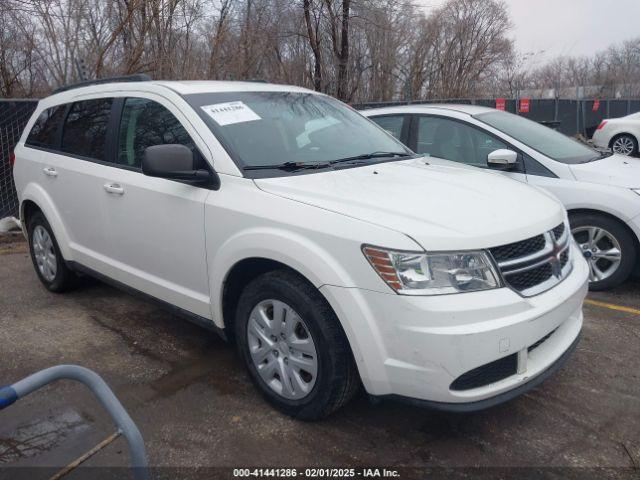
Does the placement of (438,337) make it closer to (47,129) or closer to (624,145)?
(47,129)

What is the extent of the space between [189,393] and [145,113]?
1856 mm

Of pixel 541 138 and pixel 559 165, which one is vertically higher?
pixel 541 138

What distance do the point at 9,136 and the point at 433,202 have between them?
6467 millimetres

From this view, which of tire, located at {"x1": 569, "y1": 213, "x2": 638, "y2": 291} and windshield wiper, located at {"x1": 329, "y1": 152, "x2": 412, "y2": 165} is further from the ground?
windshield wiper, located at {"x1": 329, "y1": 152, "x2": 412, "y2": 165}

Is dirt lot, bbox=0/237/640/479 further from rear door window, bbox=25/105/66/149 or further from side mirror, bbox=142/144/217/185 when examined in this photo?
rear door window, bbox=25/105/66/149

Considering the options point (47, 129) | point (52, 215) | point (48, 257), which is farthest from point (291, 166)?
point (48, 257)

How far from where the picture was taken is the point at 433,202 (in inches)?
111

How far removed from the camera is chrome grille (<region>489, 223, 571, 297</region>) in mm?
2594

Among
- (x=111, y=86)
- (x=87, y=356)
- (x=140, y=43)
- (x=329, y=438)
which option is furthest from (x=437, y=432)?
(x=140, y=43)

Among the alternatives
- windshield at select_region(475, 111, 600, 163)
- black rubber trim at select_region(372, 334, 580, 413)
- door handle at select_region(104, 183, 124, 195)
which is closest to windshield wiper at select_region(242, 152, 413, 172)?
door handle at select_region(104, 183, 124, 195)

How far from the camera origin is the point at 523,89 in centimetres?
2970

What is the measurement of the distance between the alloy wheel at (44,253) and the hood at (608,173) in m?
4.53

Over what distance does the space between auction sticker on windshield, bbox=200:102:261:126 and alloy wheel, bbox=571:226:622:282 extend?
302 centimetres

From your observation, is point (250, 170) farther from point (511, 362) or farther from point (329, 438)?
point (511, 362)
